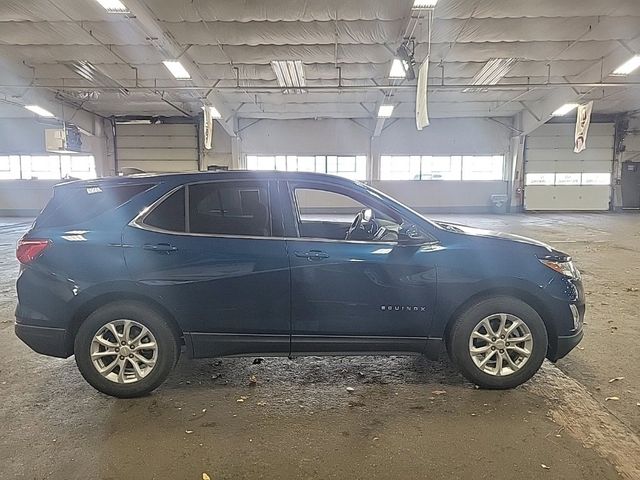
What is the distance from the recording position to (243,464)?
94.3 inches

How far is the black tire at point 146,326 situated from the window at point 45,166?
65.6ft

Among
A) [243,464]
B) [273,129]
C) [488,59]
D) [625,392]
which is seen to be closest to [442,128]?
[273,129]

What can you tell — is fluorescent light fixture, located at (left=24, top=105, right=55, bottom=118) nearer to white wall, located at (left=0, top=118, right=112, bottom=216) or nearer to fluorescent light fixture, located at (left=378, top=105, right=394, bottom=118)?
white wall, located at (left=0, top=118, right=112, bottom=216)

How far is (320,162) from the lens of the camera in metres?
21.5

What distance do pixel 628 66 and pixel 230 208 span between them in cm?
1290

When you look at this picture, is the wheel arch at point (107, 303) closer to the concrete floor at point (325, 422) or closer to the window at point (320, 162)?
the concrete floor at point (325, 422)

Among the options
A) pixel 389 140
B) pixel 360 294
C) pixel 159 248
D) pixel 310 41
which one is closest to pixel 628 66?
pixel 310 41

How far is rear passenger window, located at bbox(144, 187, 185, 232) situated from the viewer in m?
3.10

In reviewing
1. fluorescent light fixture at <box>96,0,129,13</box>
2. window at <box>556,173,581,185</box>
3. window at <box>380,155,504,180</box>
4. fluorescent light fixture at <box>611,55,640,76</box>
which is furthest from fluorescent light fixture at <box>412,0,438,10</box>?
window at <box>556,173,581,185</box>

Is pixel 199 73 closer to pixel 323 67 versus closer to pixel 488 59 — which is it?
pixel 323 67

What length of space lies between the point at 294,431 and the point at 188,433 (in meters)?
0.61

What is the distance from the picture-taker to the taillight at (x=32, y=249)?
3039mm

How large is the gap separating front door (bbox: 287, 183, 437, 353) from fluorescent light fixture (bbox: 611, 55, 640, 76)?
11394 mm

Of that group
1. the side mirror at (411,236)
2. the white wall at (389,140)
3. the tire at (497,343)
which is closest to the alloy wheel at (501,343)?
the tire at (497,343)
